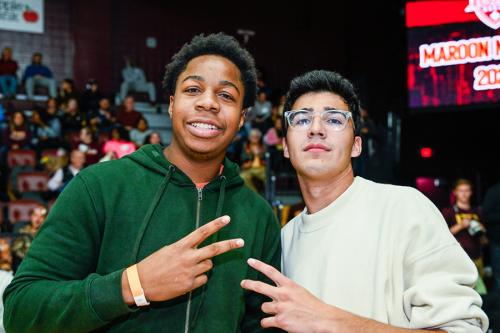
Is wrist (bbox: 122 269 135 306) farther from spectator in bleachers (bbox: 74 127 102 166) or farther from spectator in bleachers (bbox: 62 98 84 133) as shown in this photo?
spectator in bleachers (bbox: 62 98 84 133)

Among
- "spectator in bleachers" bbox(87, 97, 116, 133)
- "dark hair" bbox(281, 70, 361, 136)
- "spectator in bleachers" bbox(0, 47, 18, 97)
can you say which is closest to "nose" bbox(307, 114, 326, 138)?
"dark hair" bbox(281, 70, 361, 136)

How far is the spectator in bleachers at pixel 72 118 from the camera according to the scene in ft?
34.7

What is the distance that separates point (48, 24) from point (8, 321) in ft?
43.4

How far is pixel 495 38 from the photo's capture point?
8.29 metres

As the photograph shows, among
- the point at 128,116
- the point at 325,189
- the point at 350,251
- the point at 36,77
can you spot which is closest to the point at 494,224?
the point at 325,189

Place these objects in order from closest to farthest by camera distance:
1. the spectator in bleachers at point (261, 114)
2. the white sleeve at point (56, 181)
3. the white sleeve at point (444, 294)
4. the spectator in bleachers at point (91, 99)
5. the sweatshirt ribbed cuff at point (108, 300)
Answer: the sweatshirt ribbed cuff at point (108, 300) < the white sleeve at point (444, 294) < the white sleeve at point (56, 181) < the spectator in bleachers at point (261, 114) < the spectator in bleachers at point (91, 99)

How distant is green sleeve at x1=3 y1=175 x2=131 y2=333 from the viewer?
1596 millimetres

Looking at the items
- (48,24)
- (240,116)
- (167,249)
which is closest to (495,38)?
(240,116)

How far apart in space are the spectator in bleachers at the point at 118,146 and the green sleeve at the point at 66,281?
6.80m

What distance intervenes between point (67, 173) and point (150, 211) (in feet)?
21.9

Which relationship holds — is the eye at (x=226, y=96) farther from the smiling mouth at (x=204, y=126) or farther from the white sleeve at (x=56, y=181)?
the white sleeve at (x=56, y=181)

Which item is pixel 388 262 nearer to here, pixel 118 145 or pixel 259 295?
pixel 259 295

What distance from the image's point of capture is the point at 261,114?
1135 centimetres

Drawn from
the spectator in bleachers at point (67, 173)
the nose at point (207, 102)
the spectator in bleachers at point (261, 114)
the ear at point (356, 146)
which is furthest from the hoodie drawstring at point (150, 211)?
the spectator in bleachers at point (261, 114)
